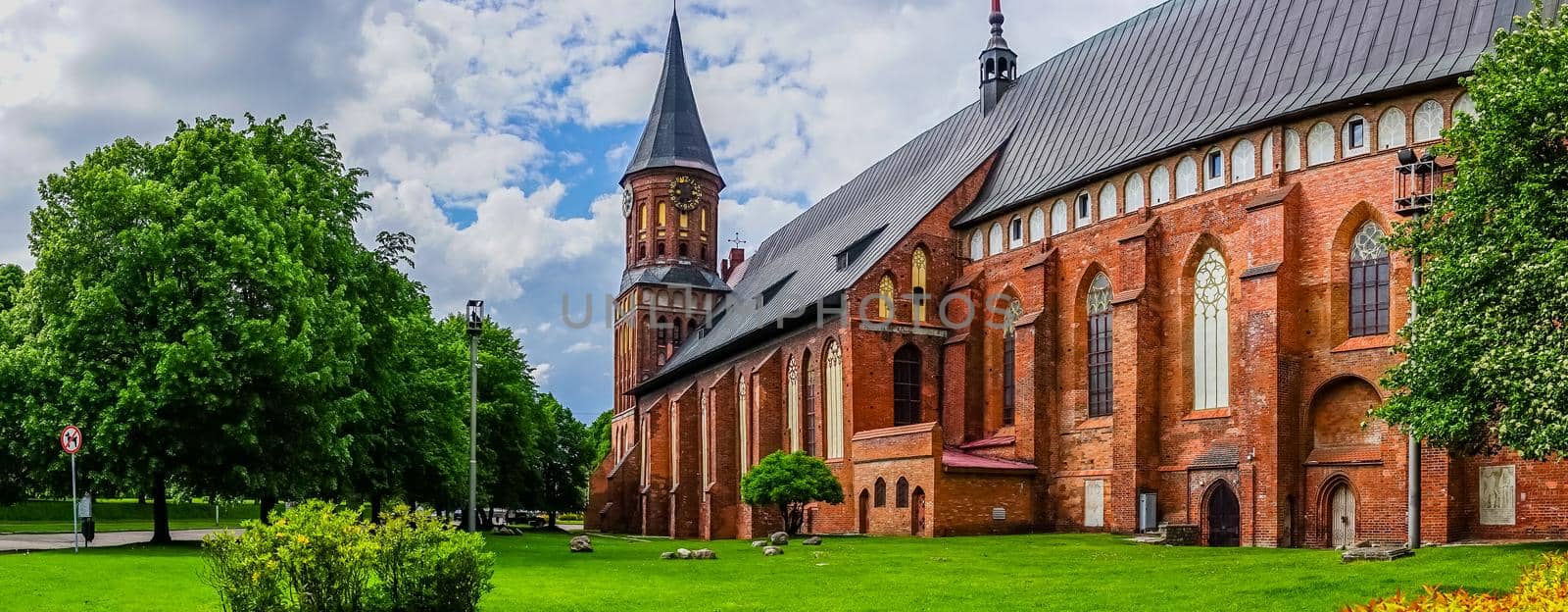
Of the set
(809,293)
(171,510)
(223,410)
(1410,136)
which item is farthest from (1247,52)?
(171,510)

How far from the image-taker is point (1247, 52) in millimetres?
36719

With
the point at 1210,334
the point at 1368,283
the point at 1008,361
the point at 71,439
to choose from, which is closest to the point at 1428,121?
the point at 1368,283

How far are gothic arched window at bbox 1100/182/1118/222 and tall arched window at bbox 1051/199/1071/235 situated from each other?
5.06 ft

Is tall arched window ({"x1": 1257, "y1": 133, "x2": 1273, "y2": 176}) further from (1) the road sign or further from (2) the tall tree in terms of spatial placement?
(1) the road sign

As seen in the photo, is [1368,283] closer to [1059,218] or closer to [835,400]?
[1059,218]

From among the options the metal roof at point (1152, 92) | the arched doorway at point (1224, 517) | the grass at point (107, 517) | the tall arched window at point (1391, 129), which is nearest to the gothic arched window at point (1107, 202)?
the metal roof at point (1152, 92)

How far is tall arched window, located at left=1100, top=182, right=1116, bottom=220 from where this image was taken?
126 feet

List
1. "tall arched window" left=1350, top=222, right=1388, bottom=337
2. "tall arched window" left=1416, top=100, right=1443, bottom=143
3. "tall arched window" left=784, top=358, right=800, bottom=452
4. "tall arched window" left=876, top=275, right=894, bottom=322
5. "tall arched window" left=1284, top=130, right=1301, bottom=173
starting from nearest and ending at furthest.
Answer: "tall arched window" left=1416, top=100, right=1443, bottom=143 → "tall arched window" left=1350, top=222, right=1388, bottom=337 → "tall arched window" left=1284, top=130, right=1301, bottom=173 → "tall arched window" left=876, top=275, right=894, bottom=322 → "tall arched window" left=784, top=358, right=800, bottom=452

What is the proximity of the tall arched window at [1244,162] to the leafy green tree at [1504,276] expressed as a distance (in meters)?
10.4

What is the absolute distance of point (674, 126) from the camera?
75.8m

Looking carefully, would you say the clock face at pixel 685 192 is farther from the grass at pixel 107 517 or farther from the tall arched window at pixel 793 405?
the grass at pixel 107 517

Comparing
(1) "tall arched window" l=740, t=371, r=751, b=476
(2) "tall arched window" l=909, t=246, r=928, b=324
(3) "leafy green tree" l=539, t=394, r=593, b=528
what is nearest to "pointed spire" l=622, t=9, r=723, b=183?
(3) "leafy green tree" l=539, t=394, r=593, b=528

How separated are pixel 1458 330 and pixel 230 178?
88.3ft

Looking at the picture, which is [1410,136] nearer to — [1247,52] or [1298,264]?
[1298,264]
